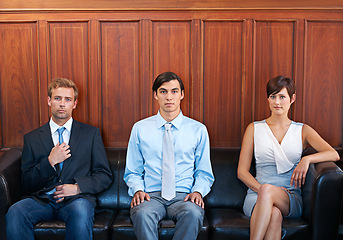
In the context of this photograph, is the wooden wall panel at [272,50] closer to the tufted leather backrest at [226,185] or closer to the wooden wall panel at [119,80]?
the tufted leather backrest at [226,185]

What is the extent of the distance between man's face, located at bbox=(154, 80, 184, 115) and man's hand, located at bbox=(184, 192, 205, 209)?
66 cm

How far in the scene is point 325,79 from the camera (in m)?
3.27

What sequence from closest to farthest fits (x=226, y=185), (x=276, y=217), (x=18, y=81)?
(x=276, y=217) < (x=226, y=185) < (x=18, y=81)

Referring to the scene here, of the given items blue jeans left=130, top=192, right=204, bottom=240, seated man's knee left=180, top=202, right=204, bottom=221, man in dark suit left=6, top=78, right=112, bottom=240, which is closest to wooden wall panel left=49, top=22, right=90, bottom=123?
man in dark suit left=6, top=78, right=112, bottom=240

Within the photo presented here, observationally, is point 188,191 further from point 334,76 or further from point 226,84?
point 334,76

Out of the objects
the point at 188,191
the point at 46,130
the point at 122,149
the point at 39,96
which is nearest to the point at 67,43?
the point at 39,96

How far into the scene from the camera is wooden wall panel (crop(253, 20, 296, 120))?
10.5 ft

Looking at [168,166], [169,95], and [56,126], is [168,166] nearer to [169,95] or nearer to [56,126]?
[169,95]

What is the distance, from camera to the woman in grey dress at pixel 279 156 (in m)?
2.59

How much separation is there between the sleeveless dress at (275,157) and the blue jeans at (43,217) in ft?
3.89

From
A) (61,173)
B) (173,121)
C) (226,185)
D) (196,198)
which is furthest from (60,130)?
(226,185)

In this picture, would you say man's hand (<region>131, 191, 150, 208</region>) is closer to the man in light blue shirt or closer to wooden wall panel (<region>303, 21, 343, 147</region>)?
the man in light blue shirt

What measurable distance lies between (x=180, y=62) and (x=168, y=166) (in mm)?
1021

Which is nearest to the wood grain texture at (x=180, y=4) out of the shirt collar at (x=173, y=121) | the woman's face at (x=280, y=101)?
the woman's face at (x=280, y=101)
